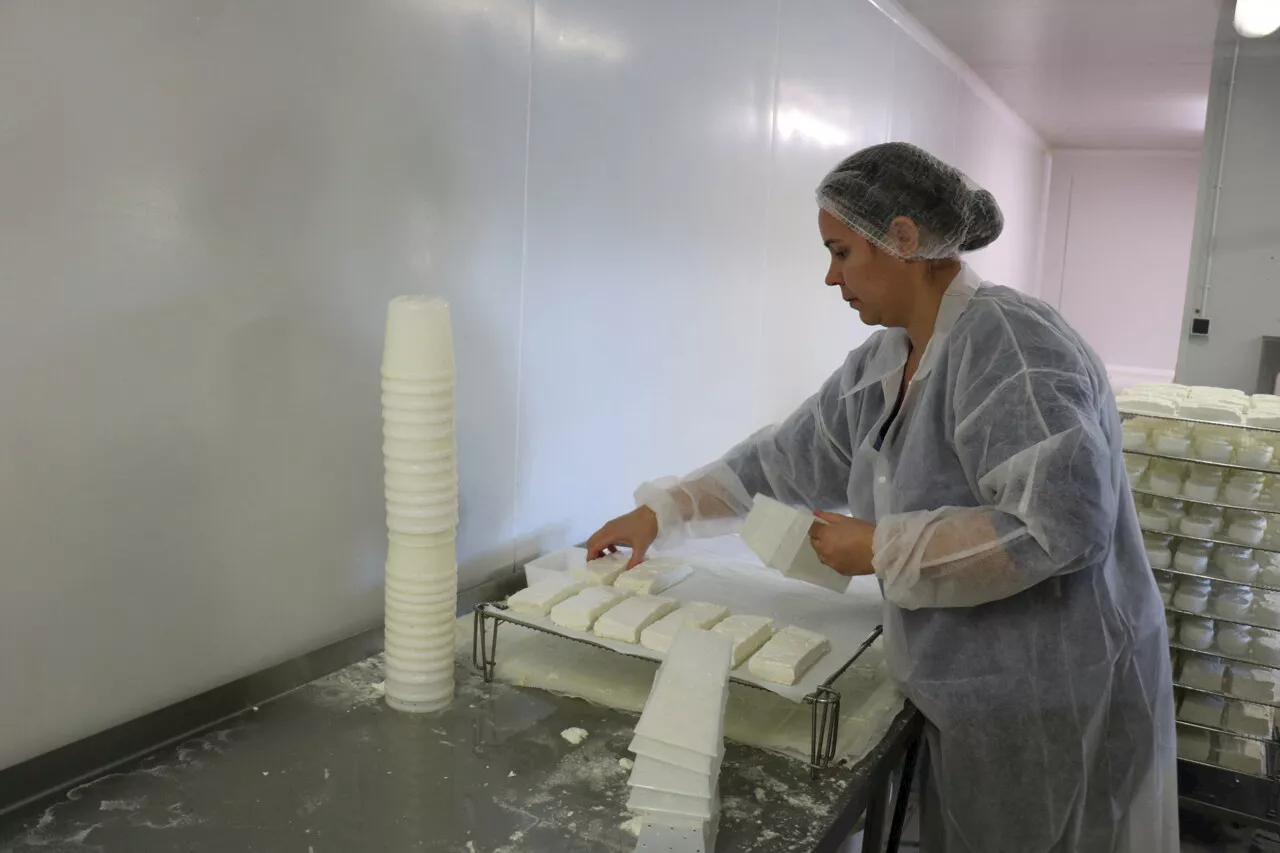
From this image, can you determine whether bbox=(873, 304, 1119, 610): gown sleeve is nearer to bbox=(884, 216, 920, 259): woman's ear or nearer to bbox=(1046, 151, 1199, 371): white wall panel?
bbox=(884, 216, 920, 259): woman's ear

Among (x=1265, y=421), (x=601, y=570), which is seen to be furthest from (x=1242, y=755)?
(x=601, y=570)

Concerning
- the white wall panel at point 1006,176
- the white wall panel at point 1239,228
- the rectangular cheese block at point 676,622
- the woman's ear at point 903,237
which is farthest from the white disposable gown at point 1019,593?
the white wall panel at point 1006,176

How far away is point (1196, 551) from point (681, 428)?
1.30m

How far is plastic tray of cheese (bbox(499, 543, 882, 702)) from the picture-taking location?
151 centimetres

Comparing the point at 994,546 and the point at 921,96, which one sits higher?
the point at 921,96

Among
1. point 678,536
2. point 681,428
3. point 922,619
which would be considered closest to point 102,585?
point 678,536

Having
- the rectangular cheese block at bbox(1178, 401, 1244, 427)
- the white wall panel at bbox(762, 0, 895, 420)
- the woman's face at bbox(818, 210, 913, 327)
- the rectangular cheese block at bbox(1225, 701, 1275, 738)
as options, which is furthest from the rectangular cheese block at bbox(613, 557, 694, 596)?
the rectangular cheese block at bbox(1225, 701, 1275, 738)

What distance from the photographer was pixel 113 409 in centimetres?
115

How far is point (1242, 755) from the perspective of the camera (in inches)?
95.6

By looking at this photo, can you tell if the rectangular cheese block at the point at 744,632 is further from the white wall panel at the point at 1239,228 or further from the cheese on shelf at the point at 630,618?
the white wall panel at the point at 1239,228

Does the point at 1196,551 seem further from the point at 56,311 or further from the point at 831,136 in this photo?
the point at 56,311

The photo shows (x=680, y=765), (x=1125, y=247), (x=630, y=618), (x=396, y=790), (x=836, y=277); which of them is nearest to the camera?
(x=680, y=765)

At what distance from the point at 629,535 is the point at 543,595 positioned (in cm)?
33

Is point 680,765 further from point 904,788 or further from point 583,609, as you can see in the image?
point 904,788
